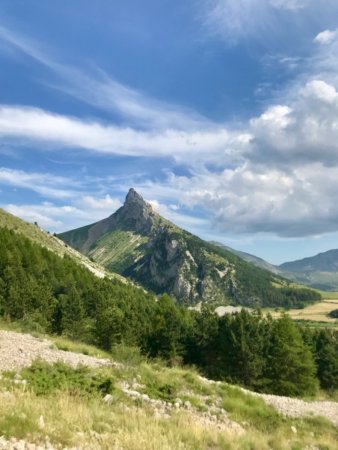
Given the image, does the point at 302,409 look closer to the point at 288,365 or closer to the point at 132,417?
the point at 132,417

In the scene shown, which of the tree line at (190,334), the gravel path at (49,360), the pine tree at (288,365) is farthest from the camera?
the tree line at (190,334)

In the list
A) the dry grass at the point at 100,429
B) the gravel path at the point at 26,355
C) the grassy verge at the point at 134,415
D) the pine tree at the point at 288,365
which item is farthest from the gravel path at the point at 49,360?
the pine tree at the point at 288,365

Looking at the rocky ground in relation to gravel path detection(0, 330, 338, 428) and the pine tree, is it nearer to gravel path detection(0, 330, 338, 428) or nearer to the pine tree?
gravel path detection(0, 330, 338, 428)

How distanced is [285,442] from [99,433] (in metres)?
7.18

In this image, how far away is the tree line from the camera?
5053 cm

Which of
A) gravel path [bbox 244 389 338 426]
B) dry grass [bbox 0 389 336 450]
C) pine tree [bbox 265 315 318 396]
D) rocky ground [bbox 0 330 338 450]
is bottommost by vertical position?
pine tree [bbox 265 315 318 396]

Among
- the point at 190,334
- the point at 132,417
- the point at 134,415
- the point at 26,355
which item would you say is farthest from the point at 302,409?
the point at 190,334

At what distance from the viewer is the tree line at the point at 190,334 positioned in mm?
50531

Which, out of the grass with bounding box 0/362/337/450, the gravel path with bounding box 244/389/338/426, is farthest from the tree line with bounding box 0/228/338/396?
the grass with bounding box 0/362/337/450

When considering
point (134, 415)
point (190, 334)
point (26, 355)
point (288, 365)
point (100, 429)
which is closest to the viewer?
point (100, 429)

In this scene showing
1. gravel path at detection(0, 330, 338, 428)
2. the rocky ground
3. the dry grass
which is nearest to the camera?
the dry grass

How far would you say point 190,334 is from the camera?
58.8 meters

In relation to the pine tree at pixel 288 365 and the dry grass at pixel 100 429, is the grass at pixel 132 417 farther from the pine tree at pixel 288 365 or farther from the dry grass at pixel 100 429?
the pine tree at pixel 288 365

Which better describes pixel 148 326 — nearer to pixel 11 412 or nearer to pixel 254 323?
pixel 254 323
